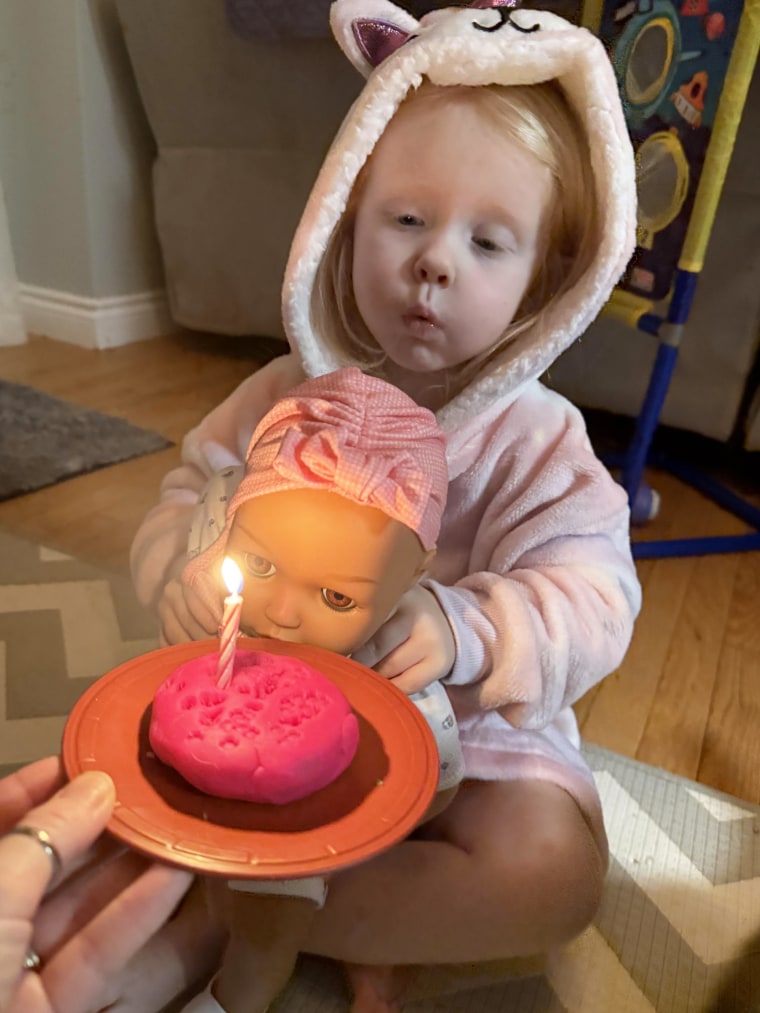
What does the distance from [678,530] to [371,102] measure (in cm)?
93

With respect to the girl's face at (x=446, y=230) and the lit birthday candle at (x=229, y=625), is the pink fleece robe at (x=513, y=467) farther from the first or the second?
the lit birthday candle at (x=229, y=625)

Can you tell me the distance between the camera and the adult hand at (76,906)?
35cm

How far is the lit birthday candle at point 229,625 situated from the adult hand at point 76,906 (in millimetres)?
70

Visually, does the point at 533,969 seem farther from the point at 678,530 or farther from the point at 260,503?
the point at 678,530

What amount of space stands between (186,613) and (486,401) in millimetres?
253

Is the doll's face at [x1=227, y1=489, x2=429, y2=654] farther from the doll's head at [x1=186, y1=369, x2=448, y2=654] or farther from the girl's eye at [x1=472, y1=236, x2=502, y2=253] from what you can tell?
the girl's eye at [x1=472, y1=236, x2=502, y2=253]

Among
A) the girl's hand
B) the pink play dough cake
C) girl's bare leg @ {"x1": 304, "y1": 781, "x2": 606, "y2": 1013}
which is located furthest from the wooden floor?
the pink play dough cake

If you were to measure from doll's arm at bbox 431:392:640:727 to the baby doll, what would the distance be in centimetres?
8

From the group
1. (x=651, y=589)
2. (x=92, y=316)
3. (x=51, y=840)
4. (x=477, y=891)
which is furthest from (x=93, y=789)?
(x=92, y=316)

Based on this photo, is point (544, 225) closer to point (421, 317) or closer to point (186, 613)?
point (421, 317)

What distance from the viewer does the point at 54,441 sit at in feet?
4.46

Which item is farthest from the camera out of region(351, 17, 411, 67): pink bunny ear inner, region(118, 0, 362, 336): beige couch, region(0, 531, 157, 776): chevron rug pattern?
region(118, 0, 362, 336): beige couch

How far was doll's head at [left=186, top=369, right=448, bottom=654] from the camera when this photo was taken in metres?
0.42

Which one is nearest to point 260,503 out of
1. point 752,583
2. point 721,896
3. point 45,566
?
point 721,896
